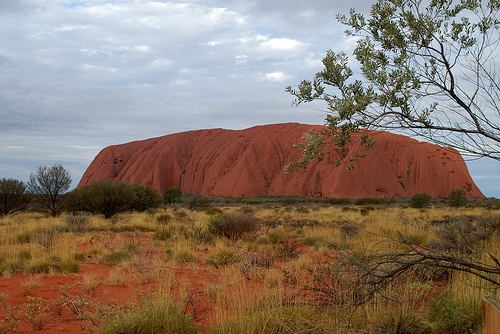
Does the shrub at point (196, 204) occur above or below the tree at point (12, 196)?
below

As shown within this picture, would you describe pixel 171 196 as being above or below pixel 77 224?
below

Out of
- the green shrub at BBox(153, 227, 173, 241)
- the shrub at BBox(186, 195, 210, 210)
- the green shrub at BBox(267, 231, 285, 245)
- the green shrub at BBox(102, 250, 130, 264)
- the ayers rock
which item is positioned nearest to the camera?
the green shrub at BBox(102, 250, 130, 264)

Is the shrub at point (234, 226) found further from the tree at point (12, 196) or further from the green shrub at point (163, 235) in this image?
the tree at point (12, 196)

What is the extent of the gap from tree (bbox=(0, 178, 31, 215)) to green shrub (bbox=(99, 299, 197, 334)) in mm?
19063

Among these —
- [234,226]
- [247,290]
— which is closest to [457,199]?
[234,226]

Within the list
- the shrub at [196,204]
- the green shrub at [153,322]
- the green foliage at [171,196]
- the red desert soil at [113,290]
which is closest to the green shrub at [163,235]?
the red desert soil at [113,290]

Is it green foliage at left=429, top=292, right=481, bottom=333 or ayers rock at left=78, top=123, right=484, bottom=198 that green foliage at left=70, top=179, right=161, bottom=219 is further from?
Result: ayers rock at left=78, top=123, right=484, bottom=198

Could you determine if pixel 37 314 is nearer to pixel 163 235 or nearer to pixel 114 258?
pixel 114 258

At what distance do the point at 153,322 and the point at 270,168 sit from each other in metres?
54.9

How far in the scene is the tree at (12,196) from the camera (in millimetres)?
18266

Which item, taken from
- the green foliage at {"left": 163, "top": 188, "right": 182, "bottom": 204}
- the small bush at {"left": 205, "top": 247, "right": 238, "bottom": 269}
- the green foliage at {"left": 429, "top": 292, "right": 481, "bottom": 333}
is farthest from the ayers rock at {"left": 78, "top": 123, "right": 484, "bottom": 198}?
the green foliage at {"left": 429, "top": 292, "right": 481, "bottom": 333}

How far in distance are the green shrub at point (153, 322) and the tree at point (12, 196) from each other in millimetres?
19063

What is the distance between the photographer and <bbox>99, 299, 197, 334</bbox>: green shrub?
3211 mm

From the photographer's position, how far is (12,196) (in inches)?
730
